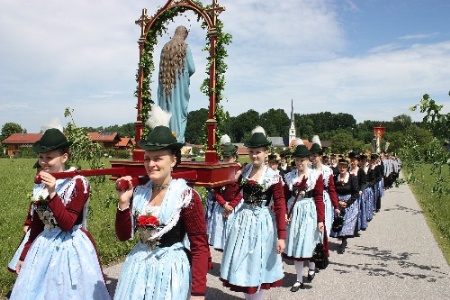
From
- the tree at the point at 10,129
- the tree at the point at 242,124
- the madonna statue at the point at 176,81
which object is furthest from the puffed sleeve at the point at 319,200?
the tree at the point at 10,129

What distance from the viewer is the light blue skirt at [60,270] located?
352 cm

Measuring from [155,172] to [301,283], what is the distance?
428cm

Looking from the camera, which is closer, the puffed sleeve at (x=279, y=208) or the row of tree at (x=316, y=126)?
the puffed sleeve at (x=279, y=208)

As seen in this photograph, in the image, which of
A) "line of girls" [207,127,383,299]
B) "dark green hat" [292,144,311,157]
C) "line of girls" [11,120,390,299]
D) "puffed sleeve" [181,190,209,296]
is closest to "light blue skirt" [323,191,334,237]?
"line of girls" [207,127,383,299]

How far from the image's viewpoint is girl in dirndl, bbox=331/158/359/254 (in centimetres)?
930

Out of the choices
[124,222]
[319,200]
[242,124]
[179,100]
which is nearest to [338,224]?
[319,200]

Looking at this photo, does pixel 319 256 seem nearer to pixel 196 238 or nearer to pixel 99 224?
pixel 196 238

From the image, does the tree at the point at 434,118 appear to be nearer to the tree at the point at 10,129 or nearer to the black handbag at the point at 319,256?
the black handbag at the point at 319,256

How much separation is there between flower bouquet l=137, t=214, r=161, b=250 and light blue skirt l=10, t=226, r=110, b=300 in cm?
96

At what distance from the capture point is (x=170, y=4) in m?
5.66

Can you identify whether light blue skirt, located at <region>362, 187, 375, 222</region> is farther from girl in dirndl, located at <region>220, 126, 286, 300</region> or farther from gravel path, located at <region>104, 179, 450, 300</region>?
girl in dirndl, located at <region>220, 126, 286, 300</region>

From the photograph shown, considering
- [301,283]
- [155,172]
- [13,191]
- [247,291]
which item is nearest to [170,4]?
[155,172]

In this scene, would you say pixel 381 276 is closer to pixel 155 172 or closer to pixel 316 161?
pixel 316 161

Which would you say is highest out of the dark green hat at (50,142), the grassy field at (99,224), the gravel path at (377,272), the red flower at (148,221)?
the dark green hat at (50,142)
